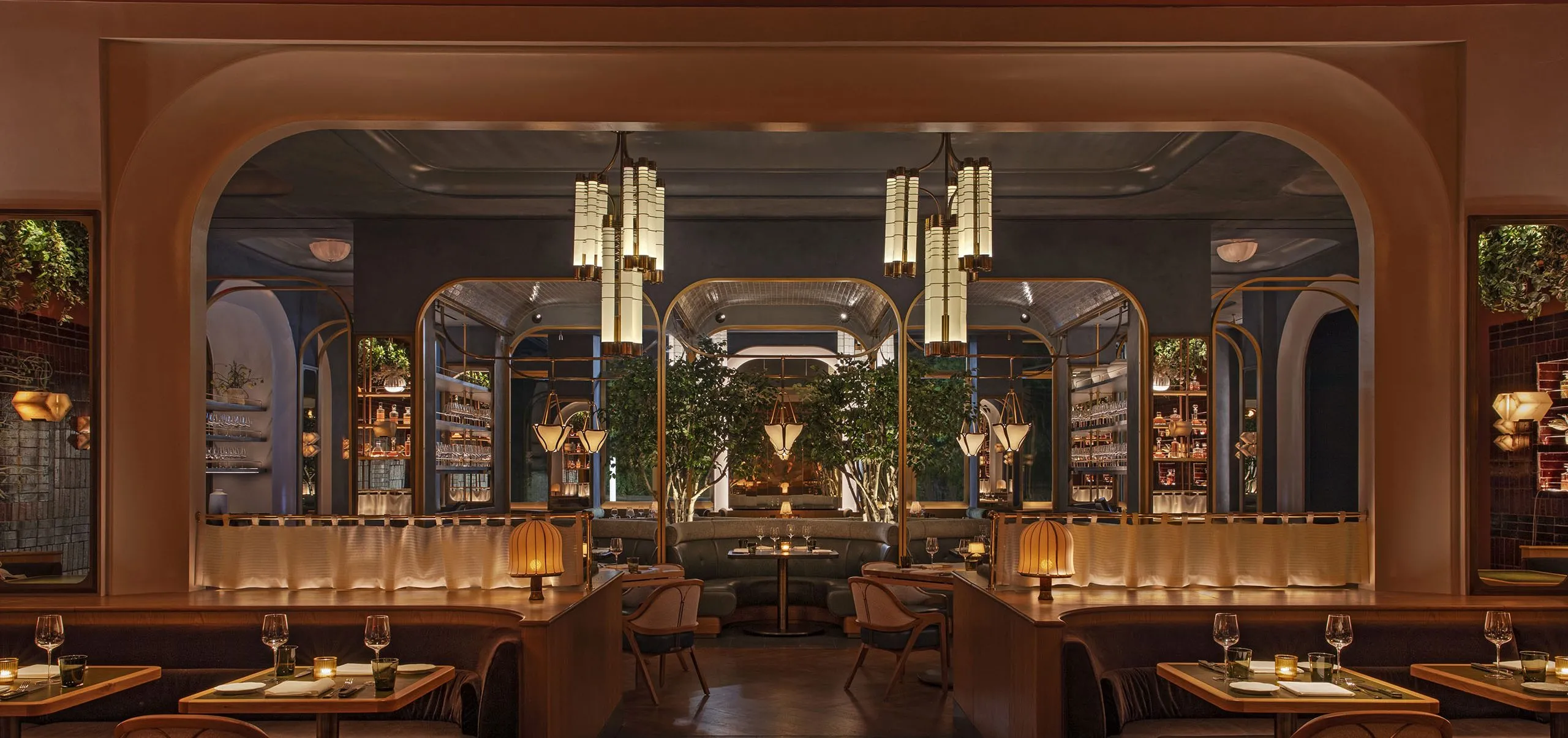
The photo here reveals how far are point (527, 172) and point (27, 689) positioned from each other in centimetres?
579

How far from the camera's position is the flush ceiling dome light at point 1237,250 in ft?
39.0

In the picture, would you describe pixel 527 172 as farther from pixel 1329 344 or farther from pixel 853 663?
pixel 1329 344

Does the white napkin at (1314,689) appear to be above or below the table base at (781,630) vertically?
above

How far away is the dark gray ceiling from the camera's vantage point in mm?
8430

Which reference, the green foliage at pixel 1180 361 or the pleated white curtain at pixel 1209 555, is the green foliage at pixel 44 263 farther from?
the green foliage at pixel 1180 361

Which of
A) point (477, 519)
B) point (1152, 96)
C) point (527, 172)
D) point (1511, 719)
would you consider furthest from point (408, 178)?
point (1511, 719)

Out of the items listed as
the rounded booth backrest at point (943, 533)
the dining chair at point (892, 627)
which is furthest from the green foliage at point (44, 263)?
the rounded booth backrest at point (943, 533)

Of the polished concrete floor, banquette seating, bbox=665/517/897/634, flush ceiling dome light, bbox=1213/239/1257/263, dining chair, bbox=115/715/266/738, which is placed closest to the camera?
dining chair, bbox=115/715/266/738

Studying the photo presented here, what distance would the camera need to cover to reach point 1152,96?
6129 mm

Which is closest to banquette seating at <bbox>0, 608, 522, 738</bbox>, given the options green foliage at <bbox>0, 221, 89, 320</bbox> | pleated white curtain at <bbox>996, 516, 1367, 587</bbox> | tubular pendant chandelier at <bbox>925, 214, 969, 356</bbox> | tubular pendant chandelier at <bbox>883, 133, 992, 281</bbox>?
green foliage at <bbox>0, 221, 89, 320</bbox>

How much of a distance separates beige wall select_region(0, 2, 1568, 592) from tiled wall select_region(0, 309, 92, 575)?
0.47 ft

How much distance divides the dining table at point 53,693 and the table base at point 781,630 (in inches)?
244

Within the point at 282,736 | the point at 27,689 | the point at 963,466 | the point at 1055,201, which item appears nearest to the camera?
the point at 27,689

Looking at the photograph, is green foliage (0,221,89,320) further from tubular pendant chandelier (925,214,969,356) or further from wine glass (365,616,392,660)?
tubular pendant chandelier (925,214,969,356)
